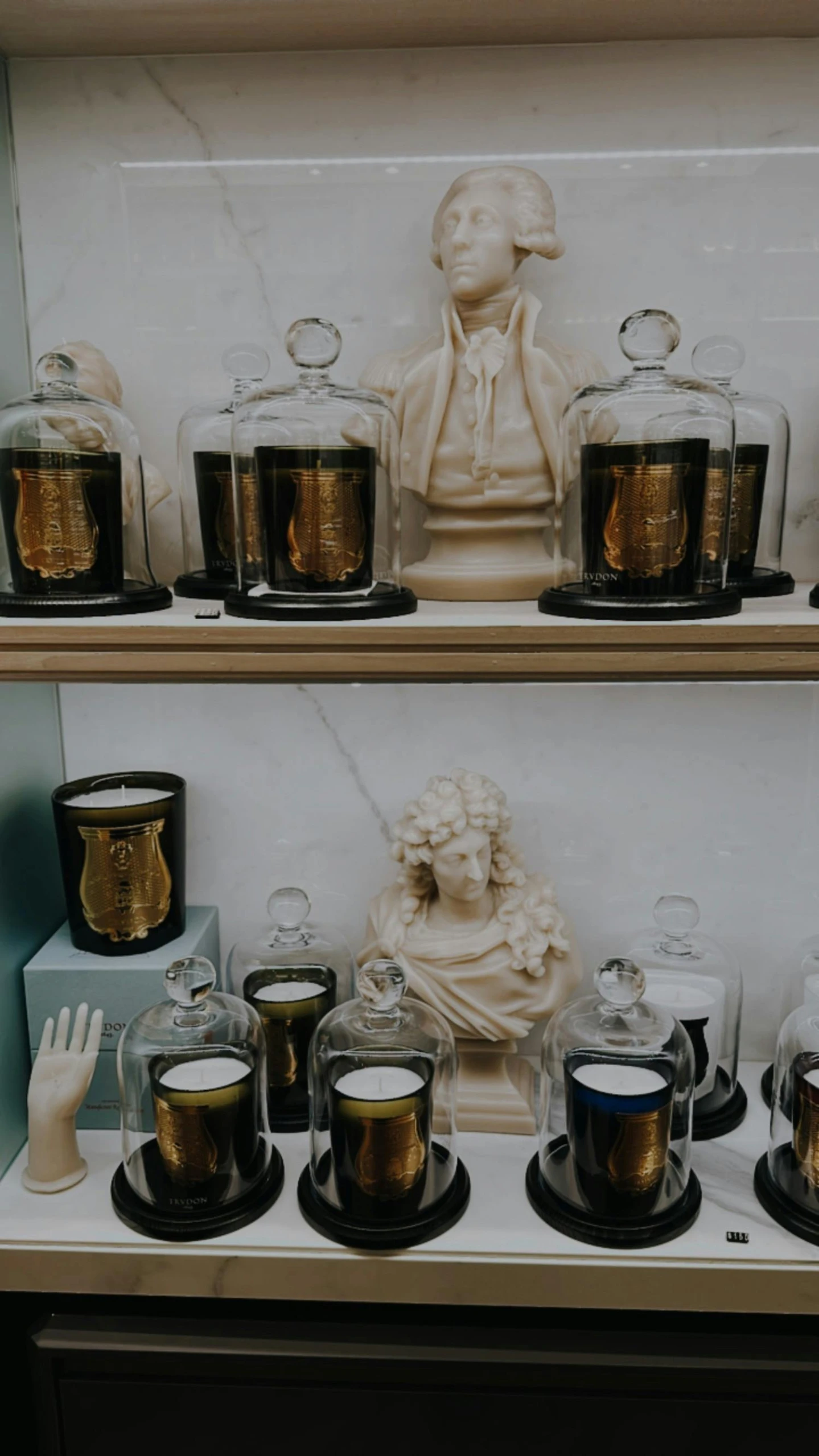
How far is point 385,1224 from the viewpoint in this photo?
0.83m

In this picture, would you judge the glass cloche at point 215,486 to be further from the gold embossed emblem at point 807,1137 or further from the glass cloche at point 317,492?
the gold embossed emblem at point 807,1137

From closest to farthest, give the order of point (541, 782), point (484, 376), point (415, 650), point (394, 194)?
point (415, 650)
point (484, 376)
point (394, 194)
point (541, 782)

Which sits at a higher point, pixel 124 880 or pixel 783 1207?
pixel 124 880

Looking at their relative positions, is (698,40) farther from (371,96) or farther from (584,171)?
(371,96)

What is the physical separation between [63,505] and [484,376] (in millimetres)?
367

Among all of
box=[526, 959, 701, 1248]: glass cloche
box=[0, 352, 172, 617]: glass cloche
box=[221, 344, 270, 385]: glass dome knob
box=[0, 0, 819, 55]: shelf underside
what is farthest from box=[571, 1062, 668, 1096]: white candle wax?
box=[0, 0, 819, 55]: shelf underside

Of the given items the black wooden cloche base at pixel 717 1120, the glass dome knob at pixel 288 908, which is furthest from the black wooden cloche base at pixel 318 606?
the black wooden cloche base at pixel 717 1120

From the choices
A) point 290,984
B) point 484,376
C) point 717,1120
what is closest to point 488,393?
point 484,376

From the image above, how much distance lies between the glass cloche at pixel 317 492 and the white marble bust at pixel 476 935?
0.80 ft

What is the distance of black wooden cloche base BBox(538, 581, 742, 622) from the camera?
0.74m

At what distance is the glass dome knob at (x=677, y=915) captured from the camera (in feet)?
3.30

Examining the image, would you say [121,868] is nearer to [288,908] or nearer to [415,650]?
[288,908]

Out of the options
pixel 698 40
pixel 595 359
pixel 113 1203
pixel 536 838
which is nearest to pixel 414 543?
pixel 595 359

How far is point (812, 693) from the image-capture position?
1.04m
